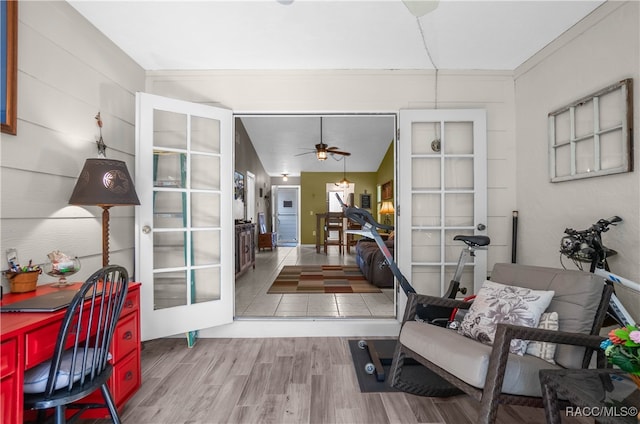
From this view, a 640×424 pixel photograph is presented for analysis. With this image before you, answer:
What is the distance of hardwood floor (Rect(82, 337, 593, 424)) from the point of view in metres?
1.73

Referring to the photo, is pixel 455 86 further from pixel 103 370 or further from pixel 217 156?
pixel 103 370

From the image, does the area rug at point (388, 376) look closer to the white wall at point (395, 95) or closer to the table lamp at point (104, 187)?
the white wall at point (395, 95)

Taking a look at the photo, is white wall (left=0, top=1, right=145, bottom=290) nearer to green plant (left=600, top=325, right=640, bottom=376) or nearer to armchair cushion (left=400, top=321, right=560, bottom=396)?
armchair cushion (left=400, top=321, right=560, bottom=396)

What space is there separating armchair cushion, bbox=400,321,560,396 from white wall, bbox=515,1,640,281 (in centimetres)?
108

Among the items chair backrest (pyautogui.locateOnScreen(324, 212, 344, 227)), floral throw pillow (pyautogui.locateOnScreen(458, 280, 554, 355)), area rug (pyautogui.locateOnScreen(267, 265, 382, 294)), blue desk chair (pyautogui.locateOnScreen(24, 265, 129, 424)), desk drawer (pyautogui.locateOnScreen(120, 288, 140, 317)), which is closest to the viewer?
blue desk chair (pyautogui.locateOnScreen(24, 265, 129, 424))

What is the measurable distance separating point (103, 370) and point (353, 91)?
9.18ft

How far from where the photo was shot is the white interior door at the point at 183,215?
8.20 feet

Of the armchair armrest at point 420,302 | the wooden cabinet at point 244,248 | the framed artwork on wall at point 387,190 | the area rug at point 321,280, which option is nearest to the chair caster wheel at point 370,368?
the armchair armrest at point 420,302

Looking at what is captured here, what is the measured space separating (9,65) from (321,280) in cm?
426

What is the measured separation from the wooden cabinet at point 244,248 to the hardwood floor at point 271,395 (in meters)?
2.36

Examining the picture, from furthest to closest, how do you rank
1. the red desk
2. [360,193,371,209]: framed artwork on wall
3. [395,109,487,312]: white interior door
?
[360,193,371,209]: framed artwork on wall
[395,109,487,312]: white interior door
the red desk

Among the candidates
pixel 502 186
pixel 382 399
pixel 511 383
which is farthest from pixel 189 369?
pixel 502 186

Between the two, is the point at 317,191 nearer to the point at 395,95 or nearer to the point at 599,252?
the point at 395,95

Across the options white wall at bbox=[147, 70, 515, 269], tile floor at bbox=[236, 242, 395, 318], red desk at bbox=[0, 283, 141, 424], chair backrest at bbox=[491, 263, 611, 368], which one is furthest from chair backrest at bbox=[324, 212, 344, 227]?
red desk at bbox=[0, 283, 141, 424]
